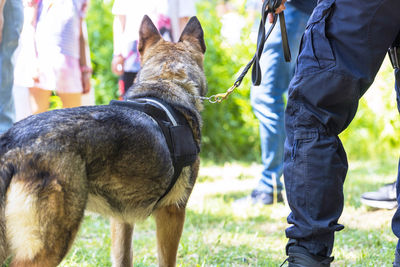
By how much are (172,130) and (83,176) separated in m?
0.61

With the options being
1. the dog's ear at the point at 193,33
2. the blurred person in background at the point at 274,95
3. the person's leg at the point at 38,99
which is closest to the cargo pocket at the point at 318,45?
the dog's ear at the point at 193,33

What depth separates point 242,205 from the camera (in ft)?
14.7

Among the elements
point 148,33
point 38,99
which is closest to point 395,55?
point 148,33

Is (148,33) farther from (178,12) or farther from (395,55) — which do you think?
(395,55)

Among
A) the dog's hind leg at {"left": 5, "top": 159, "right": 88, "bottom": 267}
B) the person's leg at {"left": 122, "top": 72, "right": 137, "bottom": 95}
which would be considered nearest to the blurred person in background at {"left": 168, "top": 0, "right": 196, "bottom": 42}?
the person's leg at {"left": 122, "top": 72, "right": 137, "bottom": 95}

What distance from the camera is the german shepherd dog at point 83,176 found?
1.98 metres

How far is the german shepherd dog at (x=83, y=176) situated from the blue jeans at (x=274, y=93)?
1535mm

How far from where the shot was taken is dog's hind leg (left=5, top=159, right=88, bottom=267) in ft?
6.47

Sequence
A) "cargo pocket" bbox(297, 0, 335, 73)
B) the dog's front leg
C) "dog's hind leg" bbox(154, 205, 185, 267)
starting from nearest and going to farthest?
"cargo pocket" bbox(297, 0, 335, 73) < "dog's hind leg" bbox(154, 205, 185, 267) < the dog's front leg

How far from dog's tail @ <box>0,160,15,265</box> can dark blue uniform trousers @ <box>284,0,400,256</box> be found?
1.20m

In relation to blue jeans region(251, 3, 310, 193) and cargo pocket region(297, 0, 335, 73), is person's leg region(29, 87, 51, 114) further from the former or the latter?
cargo pocket region(297, 0, 335, 73)

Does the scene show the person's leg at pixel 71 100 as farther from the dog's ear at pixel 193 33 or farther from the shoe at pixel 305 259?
the shoe at pixel 305 259

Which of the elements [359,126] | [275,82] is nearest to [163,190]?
[275,82]

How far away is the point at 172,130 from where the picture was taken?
254cm
